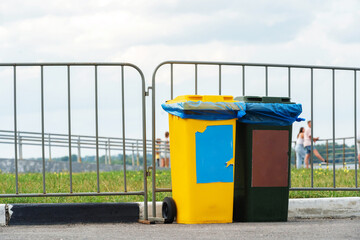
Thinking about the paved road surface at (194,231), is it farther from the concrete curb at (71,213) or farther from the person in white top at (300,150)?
the person in white top at (300,150)

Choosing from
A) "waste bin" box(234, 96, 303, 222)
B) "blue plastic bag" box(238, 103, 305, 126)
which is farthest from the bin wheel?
→ "blue plastic bag" box(238, 103, 305, 126)

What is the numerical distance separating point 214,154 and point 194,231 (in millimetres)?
986

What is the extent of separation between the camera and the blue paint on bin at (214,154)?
21.5 feet

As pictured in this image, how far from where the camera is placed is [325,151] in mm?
24219

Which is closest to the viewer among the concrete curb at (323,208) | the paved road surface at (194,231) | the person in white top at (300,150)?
the paved road surface at (194,231)

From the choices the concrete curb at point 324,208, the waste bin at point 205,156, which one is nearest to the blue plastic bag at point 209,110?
the waste bin at point 205,156

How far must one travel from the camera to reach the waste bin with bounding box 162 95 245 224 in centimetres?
652

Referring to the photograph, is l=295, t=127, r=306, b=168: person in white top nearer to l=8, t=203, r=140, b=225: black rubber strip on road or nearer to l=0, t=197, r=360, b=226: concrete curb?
l=0, t=197, r=360, b=226: concrete curb

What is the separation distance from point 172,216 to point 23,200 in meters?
2.24

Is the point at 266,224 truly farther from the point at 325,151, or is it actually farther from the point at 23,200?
the point at 325,151

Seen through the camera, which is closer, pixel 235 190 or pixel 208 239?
pixel 208 239

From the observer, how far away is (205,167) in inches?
258

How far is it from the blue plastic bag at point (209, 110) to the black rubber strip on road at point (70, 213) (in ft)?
4.26

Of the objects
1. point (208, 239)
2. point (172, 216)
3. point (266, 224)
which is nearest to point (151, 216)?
point (172, 216)
